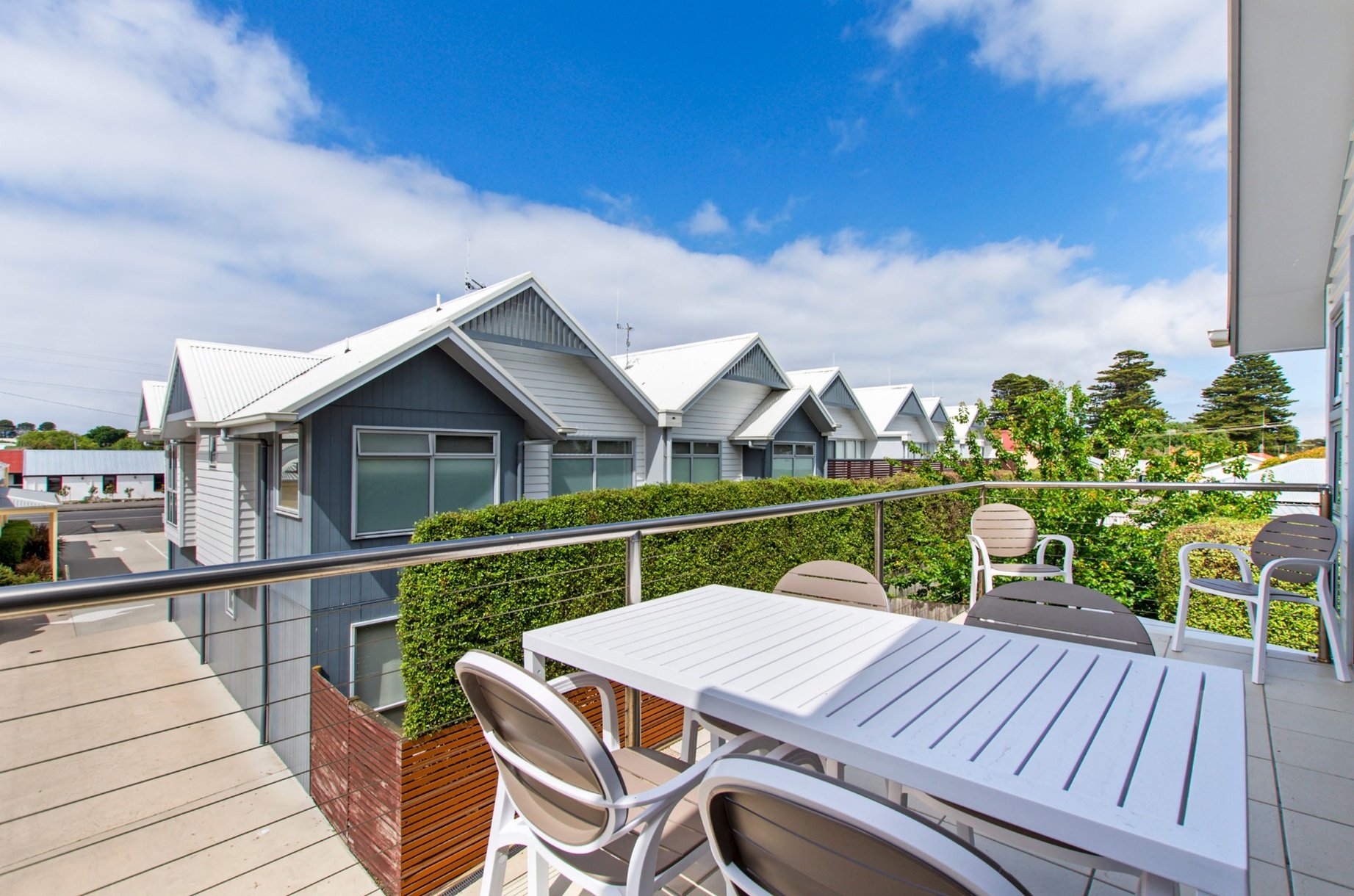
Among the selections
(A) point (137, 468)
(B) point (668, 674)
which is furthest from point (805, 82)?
(A) point (137, 468)

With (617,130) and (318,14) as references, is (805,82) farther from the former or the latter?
(318,14)

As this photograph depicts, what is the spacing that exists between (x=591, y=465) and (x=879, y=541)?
8.56 meters

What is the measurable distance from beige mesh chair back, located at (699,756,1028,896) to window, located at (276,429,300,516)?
905cm

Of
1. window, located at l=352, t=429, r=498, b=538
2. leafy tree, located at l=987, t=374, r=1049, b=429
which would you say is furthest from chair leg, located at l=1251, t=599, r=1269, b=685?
leafy tree, located at l=987, t=374, r=1049, b=429

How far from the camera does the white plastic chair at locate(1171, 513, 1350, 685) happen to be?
371 cm

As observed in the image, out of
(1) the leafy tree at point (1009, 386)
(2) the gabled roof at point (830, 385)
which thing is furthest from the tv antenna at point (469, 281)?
(1) the leafy tree at point (1009, 386)

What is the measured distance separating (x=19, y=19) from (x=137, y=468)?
186ft

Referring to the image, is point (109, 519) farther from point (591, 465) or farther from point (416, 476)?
point (416, 476)

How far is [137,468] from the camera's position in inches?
2100

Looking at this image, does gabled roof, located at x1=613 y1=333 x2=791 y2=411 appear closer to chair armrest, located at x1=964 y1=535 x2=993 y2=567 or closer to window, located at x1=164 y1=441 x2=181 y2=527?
chair armrest, located at x1=964 y1=535 x2=993 y2=567

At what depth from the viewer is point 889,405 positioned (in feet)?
90.3

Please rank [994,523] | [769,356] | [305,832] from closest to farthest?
[994,523]
[305,832]
[769,356]

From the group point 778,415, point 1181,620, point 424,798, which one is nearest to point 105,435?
point 778,415

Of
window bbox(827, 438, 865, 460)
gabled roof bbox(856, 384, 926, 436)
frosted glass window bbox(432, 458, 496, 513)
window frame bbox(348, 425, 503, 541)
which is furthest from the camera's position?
gabled roof bbox(856, 384, 926, 436)
